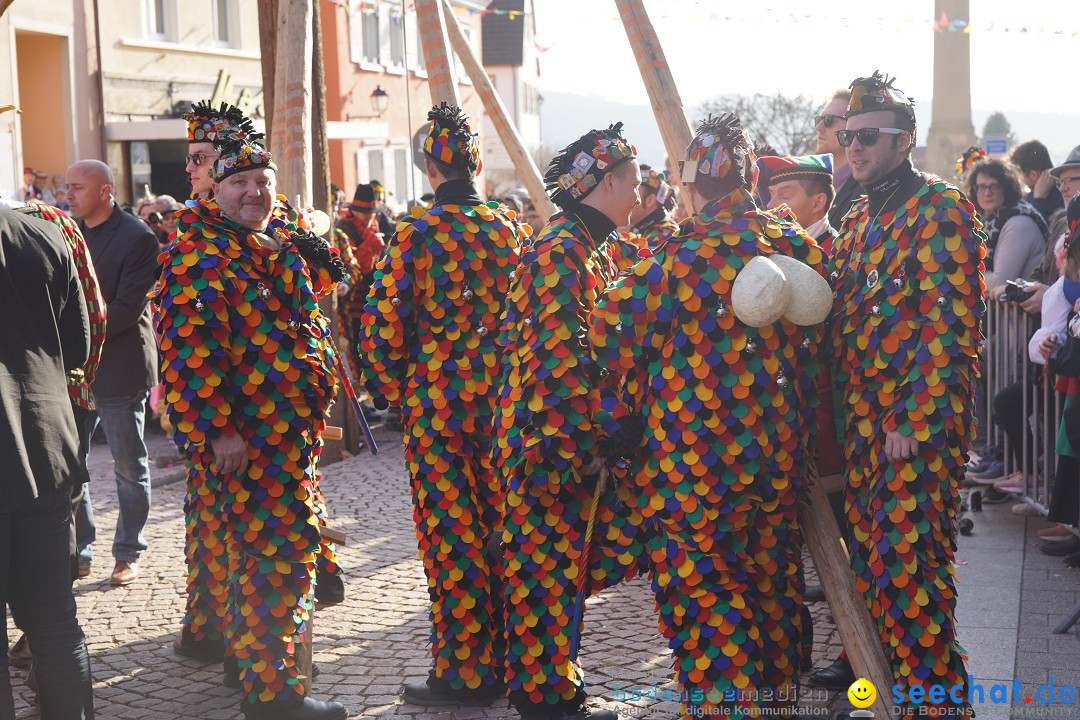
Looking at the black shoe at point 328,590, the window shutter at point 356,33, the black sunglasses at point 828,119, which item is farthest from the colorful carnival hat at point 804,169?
the window shutter at point 356,33

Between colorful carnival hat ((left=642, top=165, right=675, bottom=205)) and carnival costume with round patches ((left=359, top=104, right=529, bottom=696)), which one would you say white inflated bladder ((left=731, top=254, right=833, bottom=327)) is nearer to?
carnival costume with round patches ((left=359, top=104, right=529, bottom=696))

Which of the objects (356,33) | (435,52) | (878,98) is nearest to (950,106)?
(356,33)

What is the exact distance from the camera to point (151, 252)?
650 centimetres

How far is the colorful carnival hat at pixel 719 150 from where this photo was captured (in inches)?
150

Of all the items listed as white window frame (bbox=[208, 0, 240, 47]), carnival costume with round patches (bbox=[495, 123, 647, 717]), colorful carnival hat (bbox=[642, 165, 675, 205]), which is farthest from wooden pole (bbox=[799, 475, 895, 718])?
white window frame (bbox=[208, 0, 240, 47])

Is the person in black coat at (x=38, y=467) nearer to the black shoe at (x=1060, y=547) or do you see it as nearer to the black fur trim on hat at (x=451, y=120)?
the black fur trim on hat at (x=451, y=120)

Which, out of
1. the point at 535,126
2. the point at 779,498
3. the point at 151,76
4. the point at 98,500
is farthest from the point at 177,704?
the point at 535,126

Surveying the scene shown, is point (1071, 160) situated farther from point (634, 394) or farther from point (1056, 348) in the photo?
point (634, 394)

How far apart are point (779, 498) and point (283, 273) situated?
7.11 feet

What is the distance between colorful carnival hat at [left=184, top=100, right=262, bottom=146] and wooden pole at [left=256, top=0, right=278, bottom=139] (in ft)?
13.4

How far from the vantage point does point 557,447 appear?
3980 millimetres

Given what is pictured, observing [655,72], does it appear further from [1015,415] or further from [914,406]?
[1015,415]

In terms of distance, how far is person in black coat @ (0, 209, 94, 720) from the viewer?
12.5ft

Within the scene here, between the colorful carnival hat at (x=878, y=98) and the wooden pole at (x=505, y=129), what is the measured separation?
2.54m
